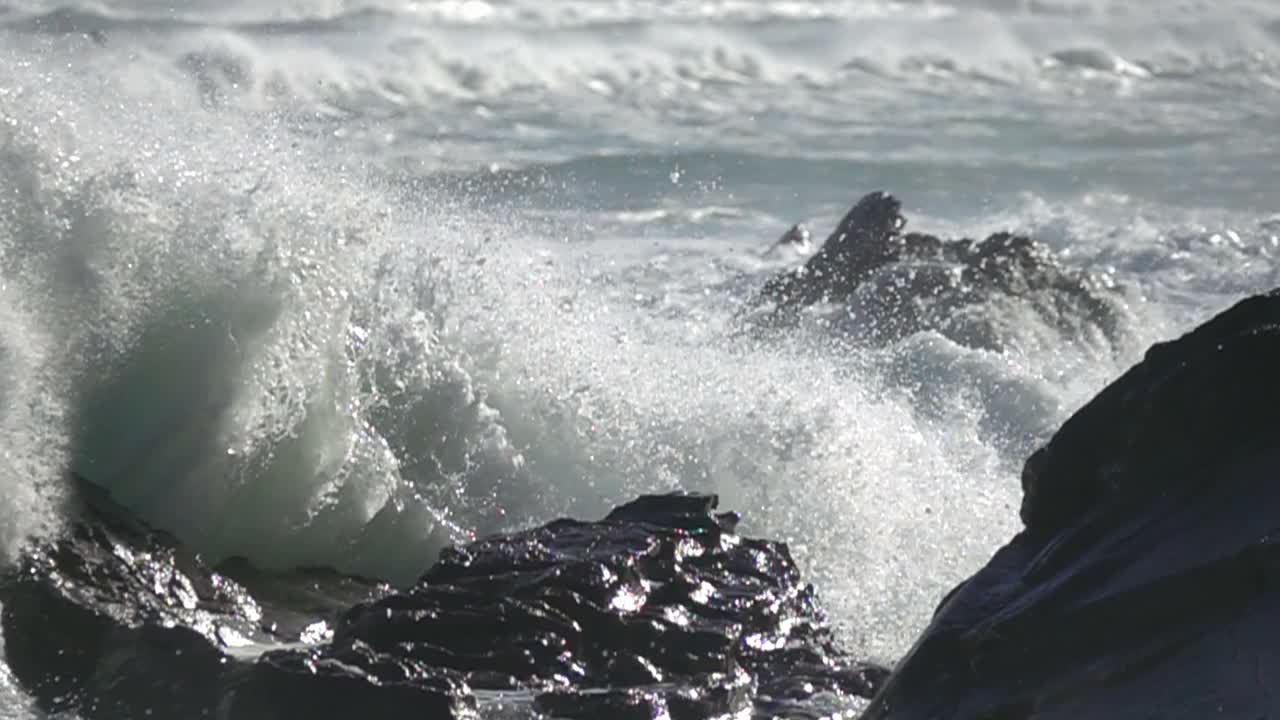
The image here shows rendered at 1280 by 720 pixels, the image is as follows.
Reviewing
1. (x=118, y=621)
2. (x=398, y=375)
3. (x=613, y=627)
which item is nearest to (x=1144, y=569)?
(x=613, y=627)

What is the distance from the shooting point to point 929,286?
44.6ft

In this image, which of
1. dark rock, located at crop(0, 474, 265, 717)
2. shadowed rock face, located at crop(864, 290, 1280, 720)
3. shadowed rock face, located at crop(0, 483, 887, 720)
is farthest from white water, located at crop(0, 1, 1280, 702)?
shadowed rock face, located at crop(864, 290, 1280, 720)

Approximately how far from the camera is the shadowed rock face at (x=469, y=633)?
5828mm

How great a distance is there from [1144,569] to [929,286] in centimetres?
901

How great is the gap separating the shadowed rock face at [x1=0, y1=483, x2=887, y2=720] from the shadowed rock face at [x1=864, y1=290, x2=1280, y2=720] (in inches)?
47.7

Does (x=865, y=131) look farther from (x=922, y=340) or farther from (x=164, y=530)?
(x=164, y=530)

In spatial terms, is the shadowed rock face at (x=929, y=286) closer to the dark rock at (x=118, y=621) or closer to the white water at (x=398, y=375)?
the white water at (x=398, y=375)

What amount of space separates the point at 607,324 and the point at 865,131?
1545 centimetres

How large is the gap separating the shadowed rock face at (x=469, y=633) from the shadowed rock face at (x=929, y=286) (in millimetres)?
6047

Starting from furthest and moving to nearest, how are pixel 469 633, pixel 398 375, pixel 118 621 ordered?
pixel 398 375 < pixel 118 621 < pixel 469 633

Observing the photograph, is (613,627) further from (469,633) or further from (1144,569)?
(1144,569)

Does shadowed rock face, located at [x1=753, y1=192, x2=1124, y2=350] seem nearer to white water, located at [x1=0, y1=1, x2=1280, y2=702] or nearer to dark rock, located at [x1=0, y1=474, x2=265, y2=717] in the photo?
white water, located at [x1=0, y1=1, x2=1280, y2=702]

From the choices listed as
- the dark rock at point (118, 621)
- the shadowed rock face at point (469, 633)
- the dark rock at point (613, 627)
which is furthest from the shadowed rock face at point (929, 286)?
the dark rock at point (118, 621)

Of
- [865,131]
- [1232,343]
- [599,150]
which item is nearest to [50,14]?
[599,150]
